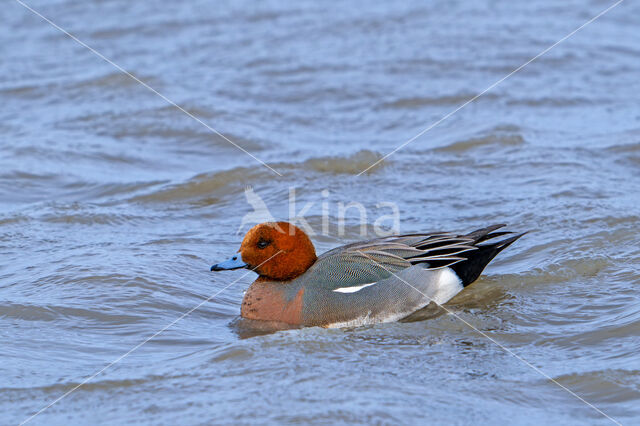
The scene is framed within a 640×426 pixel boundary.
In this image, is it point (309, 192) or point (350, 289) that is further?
point (309, 192)

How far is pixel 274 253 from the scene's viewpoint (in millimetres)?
6254

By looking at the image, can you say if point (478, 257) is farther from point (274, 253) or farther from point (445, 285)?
point (274, 253)

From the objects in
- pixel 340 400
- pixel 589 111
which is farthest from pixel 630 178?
pixel 340 400

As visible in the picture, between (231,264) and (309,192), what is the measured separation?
3.00m

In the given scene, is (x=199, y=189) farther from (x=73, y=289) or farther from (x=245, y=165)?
(x=73, y=289)

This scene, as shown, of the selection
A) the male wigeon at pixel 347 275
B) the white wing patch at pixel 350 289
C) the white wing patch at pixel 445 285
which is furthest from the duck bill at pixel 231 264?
the white wing patch at pixel 445 285

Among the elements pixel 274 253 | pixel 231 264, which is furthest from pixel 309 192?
pixel 231 264

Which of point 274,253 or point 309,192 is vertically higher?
point 309,192

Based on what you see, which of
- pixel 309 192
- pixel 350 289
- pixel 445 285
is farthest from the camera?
pixel 309 192

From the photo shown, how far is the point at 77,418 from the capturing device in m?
4.78

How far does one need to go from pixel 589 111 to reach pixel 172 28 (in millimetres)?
7371

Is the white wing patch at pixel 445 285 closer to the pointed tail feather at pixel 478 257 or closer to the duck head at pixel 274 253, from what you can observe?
the pointed tail feather at pixel 478 257

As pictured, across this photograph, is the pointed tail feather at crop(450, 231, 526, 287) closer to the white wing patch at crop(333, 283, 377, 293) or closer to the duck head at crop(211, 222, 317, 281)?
the white wing patch at crop(333, 283, 377, 293)

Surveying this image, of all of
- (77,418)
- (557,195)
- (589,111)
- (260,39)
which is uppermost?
(260,39)
